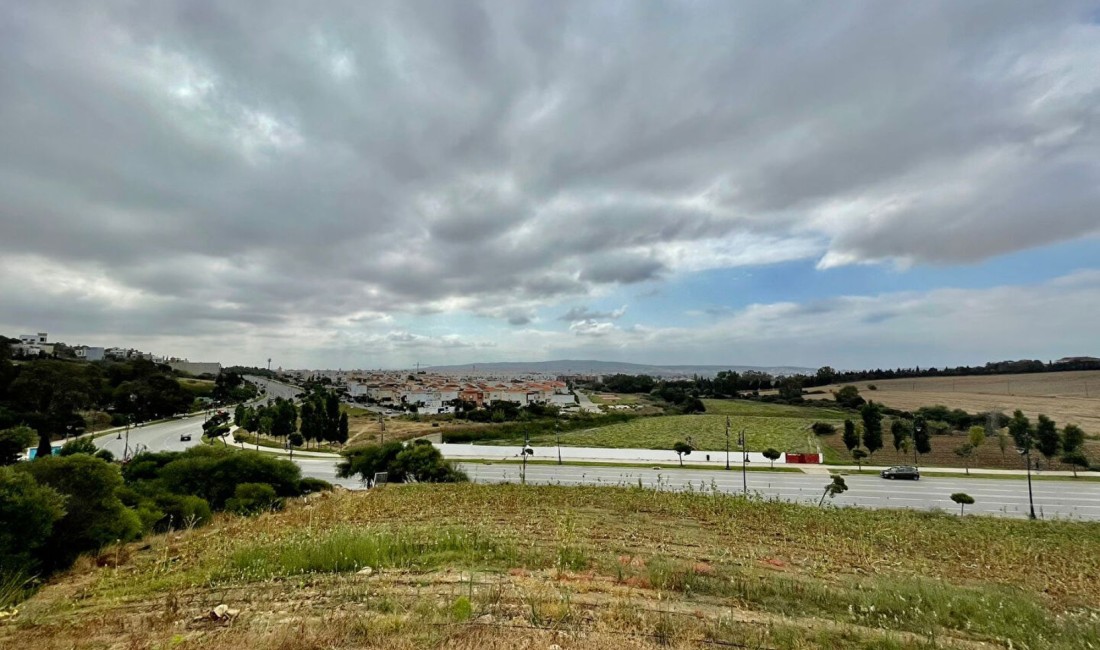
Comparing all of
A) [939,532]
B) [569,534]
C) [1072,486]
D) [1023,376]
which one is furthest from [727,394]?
[569,534]

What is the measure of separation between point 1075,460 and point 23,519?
51.2 m

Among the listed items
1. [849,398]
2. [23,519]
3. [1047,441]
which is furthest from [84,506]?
[849,398]

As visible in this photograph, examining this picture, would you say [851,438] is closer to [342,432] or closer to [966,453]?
[966,453]

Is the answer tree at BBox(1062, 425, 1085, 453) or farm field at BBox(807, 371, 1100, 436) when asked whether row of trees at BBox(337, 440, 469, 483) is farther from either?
farm field at BBox(807, 371, 1100, 436)

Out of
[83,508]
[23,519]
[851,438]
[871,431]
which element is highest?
[23,519]

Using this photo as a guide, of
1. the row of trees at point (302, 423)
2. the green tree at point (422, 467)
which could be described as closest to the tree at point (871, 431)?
the green tree at point (422, 467)

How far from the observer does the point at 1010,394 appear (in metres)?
77.8

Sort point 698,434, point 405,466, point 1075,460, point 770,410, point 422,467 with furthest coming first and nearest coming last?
point 770,410 < point 698,434 < point 1075,460 < point 405,466 < point 422,467

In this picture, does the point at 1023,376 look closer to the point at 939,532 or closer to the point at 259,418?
the point at 939,532

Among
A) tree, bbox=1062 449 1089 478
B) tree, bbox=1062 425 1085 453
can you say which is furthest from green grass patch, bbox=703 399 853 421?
tree, bbox=1062 449 1089 478

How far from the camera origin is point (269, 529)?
9516 millimetres

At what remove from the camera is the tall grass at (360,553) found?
6.81 meters

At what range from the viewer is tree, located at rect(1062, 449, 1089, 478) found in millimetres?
33531

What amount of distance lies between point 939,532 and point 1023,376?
11321 centimetres
